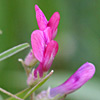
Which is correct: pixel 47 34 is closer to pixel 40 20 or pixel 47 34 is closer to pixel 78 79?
pixel 40 20

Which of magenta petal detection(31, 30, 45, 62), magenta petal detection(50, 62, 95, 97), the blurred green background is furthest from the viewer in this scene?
the blurred green background

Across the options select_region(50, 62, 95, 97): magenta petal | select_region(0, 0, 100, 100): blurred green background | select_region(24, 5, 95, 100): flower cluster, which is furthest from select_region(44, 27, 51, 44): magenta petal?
select_region(0, 0, 100, 100): blurred green background

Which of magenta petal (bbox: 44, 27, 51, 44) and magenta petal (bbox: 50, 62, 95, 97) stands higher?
magenta petal (bbox: 44, 27, 51, 44)

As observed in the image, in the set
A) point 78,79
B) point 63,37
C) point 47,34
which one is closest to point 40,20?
point 47,34

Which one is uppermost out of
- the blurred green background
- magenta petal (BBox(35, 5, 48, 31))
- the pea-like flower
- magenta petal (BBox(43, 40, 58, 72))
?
magenta petal (BBox(35, 5, 48, 31))

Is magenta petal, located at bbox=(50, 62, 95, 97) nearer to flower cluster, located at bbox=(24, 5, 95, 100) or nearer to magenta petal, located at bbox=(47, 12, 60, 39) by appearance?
flower cluster, located at bbox=(24, 5, 95, 100)

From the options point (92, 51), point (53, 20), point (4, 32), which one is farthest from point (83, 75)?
point (92, 51)

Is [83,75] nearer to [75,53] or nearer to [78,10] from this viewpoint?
[75,53]
